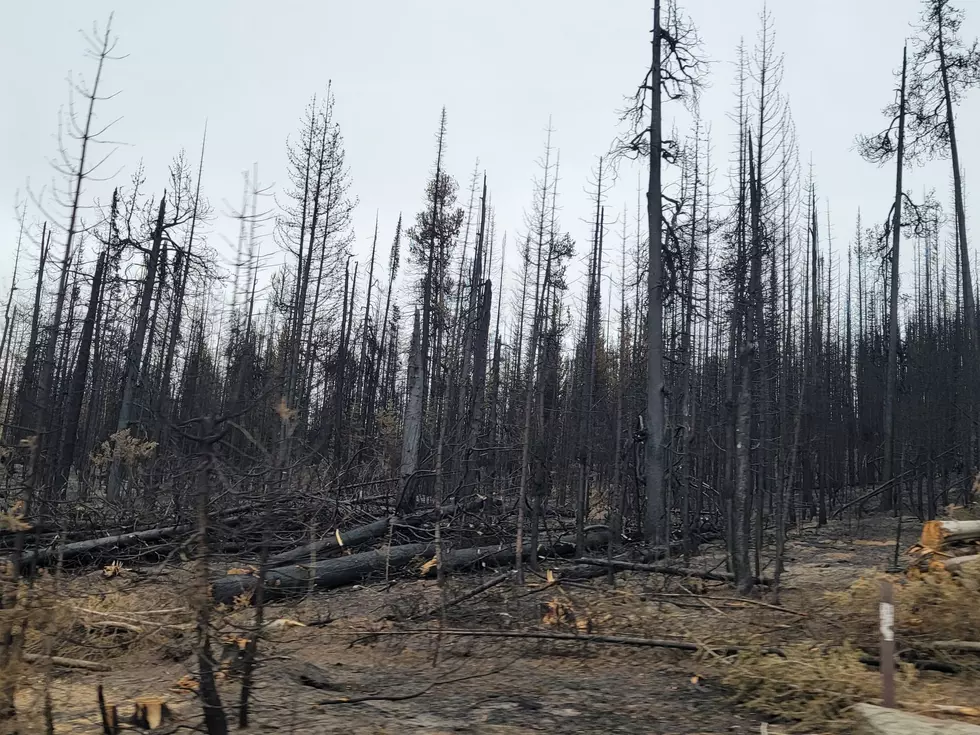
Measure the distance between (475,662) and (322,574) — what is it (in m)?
3.65

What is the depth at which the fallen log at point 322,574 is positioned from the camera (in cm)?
853

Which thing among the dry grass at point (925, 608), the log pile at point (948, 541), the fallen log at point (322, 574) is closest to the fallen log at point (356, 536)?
the fallen log at point (322, 574)

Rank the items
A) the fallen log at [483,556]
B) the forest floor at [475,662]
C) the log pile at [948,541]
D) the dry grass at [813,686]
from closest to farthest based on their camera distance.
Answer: the dry grass at [813,686] < the forest floor at [475,662] < the log pile at [948,541] < the fallen log at [483,556]

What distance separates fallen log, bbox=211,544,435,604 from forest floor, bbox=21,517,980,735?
241mm

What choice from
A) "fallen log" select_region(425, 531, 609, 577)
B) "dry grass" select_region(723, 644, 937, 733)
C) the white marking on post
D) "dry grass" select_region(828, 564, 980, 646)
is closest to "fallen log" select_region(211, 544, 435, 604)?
"fallen log" select_region(425, 531, 609, 577)

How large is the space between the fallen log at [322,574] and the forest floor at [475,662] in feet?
0.79

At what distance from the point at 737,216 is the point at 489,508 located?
7.57 meters

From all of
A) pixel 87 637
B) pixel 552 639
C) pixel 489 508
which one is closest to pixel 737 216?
pixel 489 508

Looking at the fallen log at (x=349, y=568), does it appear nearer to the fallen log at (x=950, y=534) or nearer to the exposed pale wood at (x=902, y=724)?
the exposed pale wood at (x=902, y=724)

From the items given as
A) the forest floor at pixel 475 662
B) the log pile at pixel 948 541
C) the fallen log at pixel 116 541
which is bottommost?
the forest floor at pixel 475 662

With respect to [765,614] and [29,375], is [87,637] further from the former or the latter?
[29,375]

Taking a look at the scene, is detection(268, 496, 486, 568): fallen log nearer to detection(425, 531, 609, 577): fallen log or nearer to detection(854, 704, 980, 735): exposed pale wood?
detection(425, 531, 609, 577): fallen log

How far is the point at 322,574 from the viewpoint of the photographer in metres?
9.55

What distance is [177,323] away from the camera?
1927 centimetres
